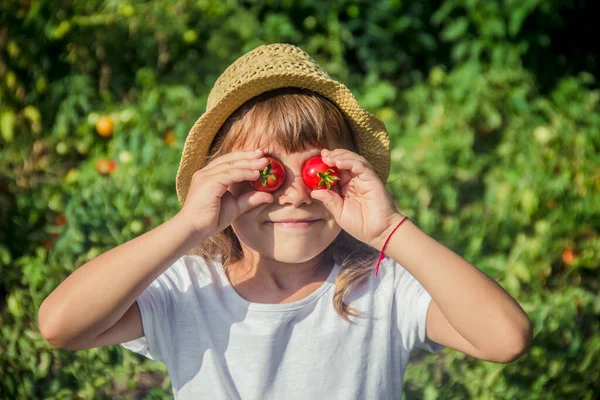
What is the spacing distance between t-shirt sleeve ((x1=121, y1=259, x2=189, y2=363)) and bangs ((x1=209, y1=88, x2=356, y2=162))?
38 cm

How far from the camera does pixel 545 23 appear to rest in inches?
164

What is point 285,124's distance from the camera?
1.67m

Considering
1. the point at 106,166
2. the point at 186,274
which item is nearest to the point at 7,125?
the point at 106,166

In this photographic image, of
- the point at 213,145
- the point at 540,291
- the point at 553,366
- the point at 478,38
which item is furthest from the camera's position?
the point at 478,38

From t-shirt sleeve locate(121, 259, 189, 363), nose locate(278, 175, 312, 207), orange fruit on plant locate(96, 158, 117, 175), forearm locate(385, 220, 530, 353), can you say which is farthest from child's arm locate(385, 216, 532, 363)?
orange fruit on plant locate(96, 158, 117, 175)

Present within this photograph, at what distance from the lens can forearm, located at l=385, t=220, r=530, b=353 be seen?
1.56 metres

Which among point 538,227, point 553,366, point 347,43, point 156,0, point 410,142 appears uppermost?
point 156,0

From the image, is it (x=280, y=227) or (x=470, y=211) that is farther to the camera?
(x=470, y=211)

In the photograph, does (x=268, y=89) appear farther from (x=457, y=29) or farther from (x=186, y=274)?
(x=457, y=29)

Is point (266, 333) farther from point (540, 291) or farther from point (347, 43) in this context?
point (347, 43)

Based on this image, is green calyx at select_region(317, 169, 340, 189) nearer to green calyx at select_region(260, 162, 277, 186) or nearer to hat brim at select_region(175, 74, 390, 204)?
green calyx at select_region(260, 162, 277, 186)

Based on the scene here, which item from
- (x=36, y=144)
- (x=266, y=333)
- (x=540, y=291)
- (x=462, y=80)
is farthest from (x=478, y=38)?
(x=266, y=333)

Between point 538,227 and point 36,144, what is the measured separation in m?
2.67

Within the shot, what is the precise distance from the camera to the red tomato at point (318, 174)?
1604 mm
